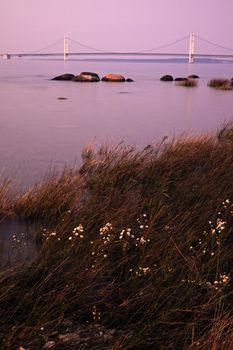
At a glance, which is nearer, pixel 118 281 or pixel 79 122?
pixel 118 281

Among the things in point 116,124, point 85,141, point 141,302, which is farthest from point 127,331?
point 116,124

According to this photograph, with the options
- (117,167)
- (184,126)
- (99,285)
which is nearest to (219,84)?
(184,126)

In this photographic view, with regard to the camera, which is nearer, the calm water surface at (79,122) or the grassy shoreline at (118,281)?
the grassy shoreline at (118,281)

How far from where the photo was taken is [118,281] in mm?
3135

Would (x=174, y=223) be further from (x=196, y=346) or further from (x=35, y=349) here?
(x=35, y=349)

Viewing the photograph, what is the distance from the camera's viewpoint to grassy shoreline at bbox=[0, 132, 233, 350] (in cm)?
245

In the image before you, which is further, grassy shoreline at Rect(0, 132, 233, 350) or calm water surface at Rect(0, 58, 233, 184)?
calm water surface at Rect(0, 58, 233, 184)

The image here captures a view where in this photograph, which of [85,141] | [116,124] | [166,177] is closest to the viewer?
[166,177]

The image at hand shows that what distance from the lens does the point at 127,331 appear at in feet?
8.45

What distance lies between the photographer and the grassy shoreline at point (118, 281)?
245cm

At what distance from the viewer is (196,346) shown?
2.29 metres

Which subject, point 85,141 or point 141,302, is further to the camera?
point 85,141

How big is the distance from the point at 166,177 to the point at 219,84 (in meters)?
26.6

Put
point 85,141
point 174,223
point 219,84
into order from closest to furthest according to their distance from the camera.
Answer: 1. point 174,223
2. point 85,141
3. point 219,84
